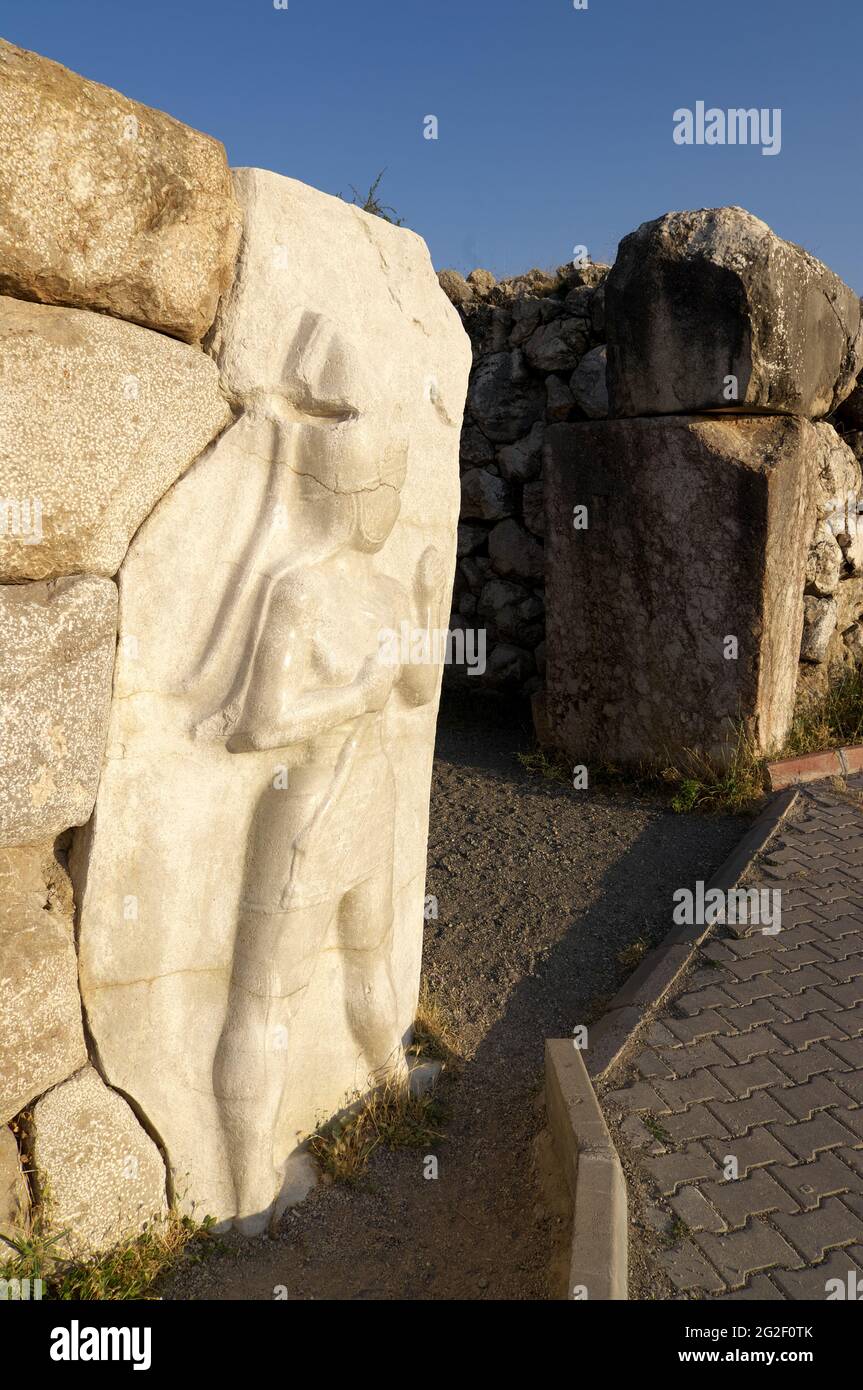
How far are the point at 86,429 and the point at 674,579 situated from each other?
4.16 meters

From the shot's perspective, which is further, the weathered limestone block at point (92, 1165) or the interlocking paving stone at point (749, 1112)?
the interlocking paving stone at point (749, 1112)

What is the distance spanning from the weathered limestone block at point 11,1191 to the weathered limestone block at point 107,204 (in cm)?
175

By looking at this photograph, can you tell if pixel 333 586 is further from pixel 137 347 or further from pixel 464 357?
pixel 464 357

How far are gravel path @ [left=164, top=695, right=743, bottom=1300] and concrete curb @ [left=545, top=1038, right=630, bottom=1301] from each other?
147mm

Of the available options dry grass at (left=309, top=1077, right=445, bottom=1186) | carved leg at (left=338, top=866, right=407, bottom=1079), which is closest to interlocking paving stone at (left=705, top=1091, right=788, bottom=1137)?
dry grass at (left=309, top=1077, right=445, bottom=1186)

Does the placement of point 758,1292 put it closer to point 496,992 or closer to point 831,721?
point 496,992

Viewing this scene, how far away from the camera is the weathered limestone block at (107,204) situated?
1927mm

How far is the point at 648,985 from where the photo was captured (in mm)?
3789

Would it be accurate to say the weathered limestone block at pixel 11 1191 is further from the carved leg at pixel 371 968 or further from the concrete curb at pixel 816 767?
the concrete curb at pixel 816 767

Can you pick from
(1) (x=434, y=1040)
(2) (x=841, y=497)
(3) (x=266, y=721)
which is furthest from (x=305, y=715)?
(2) (x=841, y=497)

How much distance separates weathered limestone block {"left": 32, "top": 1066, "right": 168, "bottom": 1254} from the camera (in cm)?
230

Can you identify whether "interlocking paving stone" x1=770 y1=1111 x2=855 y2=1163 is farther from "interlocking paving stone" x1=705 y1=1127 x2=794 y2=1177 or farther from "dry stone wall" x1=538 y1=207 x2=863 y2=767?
"dry stone wall" x1=538 y1=207 x2=863 y2=767

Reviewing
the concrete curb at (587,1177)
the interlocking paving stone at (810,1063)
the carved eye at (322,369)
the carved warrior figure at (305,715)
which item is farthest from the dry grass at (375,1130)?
the carved eye at (322,369)
